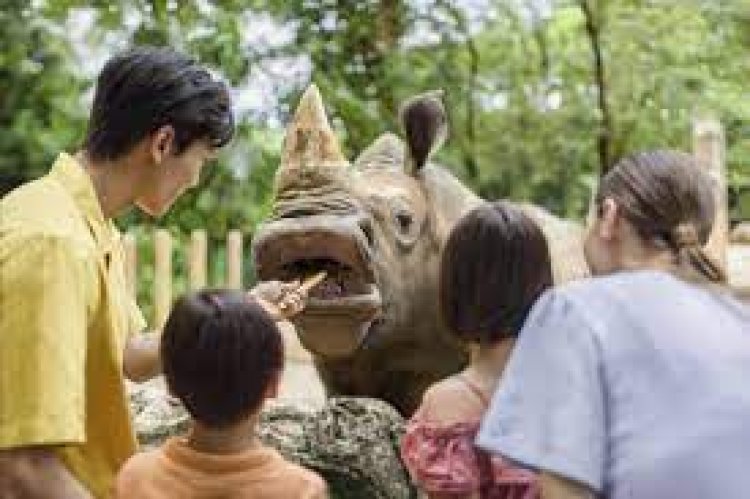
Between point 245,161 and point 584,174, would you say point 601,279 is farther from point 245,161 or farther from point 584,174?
point 584,174

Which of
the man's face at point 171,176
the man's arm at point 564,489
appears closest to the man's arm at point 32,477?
the man's face at point 171,176

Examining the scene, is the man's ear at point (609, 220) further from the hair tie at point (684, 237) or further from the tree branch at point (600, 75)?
the tree branch at point (600, 75)

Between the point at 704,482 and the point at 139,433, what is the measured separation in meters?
2.15

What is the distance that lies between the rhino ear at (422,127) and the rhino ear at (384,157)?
54 mm

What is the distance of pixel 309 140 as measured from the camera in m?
4.35

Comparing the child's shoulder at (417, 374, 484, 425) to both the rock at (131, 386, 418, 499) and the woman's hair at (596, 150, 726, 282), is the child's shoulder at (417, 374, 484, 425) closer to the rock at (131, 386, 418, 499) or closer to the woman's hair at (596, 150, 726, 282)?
the woman's hair at (596, 150, 726, 282)

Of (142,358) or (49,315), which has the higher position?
(49,315)

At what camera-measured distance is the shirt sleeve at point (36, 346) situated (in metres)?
2.54

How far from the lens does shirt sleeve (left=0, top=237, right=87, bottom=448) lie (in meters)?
2.54

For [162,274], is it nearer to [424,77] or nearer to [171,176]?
[424,77]

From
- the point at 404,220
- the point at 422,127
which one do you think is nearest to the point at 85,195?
the point at 404,220

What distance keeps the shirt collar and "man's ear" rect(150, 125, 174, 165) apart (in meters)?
0.12

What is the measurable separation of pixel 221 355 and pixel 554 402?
0.70 m

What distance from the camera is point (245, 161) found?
11.9 meters
